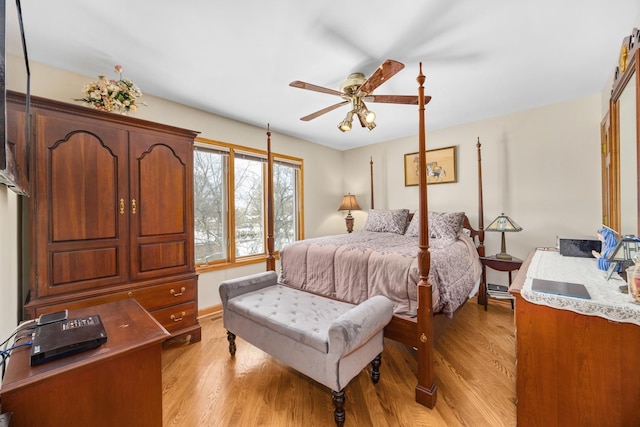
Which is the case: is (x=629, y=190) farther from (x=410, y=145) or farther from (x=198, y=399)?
(x=198, y=399)

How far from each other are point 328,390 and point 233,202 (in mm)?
2338

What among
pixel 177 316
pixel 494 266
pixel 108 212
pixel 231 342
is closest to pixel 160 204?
pixel 108 212

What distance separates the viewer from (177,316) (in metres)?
2.27

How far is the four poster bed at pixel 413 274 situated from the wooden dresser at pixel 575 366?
1.60 ft

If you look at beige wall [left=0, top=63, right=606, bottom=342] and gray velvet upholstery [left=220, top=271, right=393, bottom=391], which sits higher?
beige wall [left=0, top=63, right=606, bottom=342]

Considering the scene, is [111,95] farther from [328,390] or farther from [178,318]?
[328,390]

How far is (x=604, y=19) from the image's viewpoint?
162 centimetres

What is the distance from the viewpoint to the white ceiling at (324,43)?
152cm

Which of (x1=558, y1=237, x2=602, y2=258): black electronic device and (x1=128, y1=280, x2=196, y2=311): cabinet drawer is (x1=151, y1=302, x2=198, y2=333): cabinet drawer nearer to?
(x1=128, y1=280, x2=196, y2=311): cabinet drawer

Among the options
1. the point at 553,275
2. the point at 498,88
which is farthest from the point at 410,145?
the point at 553,275

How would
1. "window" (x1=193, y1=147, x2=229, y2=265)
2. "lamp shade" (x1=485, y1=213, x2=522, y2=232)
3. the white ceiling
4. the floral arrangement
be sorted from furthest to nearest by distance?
"window" (x1=193, y1=147, x2=229, y2=265)
"lamp shade" (x1=485, y1=213, x2=522, y2=232)
the floral arrangement
the white ceiling

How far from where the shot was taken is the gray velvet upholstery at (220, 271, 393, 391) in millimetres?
1412

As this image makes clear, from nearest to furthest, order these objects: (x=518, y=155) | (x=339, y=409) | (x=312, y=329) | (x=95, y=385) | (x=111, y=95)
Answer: (x=95, y=385) < (x=339, y=409) < (x=312, y=329) < (x=111, y=95) < (x=518, y=155)

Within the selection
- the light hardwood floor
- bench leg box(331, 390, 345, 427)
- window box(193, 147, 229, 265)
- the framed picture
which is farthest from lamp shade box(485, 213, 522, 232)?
window box(193, 147, 229, 265)
